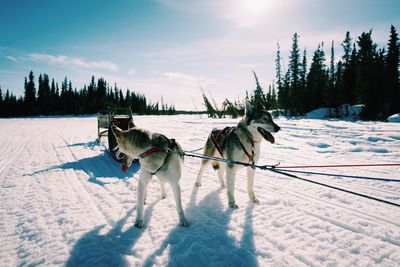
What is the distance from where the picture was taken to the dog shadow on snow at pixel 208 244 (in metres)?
2.60

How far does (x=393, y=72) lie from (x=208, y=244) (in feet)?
109

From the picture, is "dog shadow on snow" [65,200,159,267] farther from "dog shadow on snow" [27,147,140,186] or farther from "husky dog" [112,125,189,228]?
"dog shadow on snow" [27,147,140,186]

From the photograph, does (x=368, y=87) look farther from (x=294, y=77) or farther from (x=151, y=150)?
(x=151, y=150)

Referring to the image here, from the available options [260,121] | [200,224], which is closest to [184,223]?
[200,224]

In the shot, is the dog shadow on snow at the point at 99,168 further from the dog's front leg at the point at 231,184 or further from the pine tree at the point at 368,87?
the pine tree at the point at 368,87

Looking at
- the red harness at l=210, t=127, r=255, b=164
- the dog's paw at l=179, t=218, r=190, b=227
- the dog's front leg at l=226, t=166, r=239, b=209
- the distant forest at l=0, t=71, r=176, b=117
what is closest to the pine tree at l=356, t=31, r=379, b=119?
the red harness at l=210, t=127, r=255, b=164

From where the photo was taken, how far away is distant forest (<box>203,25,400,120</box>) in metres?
25.5

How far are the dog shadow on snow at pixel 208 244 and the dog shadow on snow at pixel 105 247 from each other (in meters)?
0.36

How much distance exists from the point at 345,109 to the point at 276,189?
30856 mm

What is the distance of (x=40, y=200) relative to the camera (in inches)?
173

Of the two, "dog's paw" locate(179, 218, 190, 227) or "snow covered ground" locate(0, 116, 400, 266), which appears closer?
"snow covered ground" locate(0, 116, 400, 266)

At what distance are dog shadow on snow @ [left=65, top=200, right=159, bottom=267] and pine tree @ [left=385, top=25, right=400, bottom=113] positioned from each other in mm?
31020

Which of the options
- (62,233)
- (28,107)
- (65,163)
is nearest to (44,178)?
(65,163)

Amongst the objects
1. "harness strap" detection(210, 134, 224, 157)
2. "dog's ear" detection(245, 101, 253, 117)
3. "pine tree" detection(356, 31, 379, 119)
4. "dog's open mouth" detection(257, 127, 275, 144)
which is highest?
"pine tree" detection(356, 31, 379, 119)
